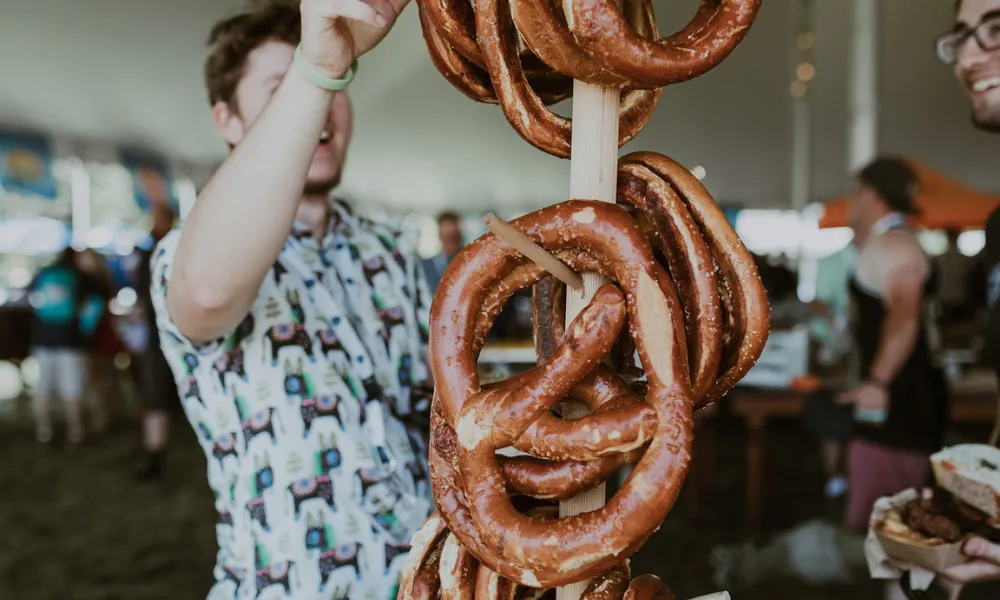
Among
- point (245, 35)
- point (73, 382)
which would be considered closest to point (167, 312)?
point (245, 35)

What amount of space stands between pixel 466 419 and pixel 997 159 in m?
13.7

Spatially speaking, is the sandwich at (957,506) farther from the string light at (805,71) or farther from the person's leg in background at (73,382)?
the string light at (805,71)

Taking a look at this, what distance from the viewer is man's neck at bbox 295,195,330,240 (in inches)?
50.4

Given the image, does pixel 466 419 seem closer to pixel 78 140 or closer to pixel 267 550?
pixel 267 550

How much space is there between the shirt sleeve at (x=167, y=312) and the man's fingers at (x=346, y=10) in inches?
16.4

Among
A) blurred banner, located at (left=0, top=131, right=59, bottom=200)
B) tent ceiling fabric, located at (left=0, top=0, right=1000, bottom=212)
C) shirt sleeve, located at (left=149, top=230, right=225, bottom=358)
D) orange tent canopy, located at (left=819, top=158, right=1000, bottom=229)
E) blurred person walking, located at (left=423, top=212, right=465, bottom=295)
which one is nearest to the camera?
shirt sleeve, located at (left=149, top=230, right=225, bottom=358)

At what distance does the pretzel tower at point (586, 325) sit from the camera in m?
0.57

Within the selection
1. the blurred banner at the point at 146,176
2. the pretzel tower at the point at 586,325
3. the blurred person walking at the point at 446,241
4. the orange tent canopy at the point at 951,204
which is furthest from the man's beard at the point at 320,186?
the blurred banner at the point at 146,176

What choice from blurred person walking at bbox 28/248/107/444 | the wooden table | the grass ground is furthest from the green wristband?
blurred person walking at bbox 28/248/107/444

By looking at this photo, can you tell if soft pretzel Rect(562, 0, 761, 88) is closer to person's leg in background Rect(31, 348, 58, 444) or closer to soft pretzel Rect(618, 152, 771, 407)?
soft pretzel Rect(618, 152, 771, 407)

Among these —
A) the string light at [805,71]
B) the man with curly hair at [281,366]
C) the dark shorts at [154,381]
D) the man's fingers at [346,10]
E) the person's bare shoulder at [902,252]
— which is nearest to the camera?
the man's fingers at [346,10]

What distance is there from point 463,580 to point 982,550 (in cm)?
104

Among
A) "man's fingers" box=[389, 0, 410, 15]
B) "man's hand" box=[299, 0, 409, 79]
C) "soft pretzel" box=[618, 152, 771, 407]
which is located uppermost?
"man's fingers" box=[389, 0, 410, 15]

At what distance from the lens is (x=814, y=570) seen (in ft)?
11.2
